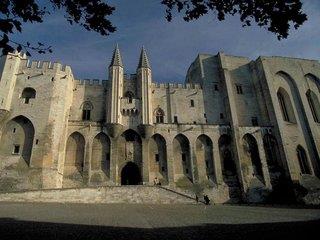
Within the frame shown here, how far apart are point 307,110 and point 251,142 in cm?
904

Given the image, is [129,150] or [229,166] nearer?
[129,150]

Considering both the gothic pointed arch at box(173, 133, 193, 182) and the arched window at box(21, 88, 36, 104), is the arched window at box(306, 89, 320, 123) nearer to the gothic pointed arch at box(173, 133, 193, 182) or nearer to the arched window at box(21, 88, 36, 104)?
the gothic pointed arch at box(173, 133, 193, 182)

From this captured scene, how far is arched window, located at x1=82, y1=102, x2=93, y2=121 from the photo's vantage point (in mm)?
34250

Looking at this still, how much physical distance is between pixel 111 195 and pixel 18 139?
34.9 ft

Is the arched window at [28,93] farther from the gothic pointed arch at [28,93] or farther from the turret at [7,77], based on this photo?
the turret at [7,77]

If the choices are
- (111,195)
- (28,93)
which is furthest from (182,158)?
(28,93)

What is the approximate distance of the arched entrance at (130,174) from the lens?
3186cm

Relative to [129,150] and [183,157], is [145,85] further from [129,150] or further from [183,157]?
[183,157]

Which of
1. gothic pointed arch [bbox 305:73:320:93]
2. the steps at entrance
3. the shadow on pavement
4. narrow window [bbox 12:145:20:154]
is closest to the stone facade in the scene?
narrow window [bbox 12:145:20:154]

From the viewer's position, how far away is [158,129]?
33062 millimetres

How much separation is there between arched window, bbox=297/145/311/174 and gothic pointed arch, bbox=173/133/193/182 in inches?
496

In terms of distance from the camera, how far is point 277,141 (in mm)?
34062

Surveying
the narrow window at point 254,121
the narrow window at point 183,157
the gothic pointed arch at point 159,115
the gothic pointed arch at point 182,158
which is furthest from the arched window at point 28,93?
the narrow window at point 254,121

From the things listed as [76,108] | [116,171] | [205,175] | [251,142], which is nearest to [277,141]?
[251,142]
